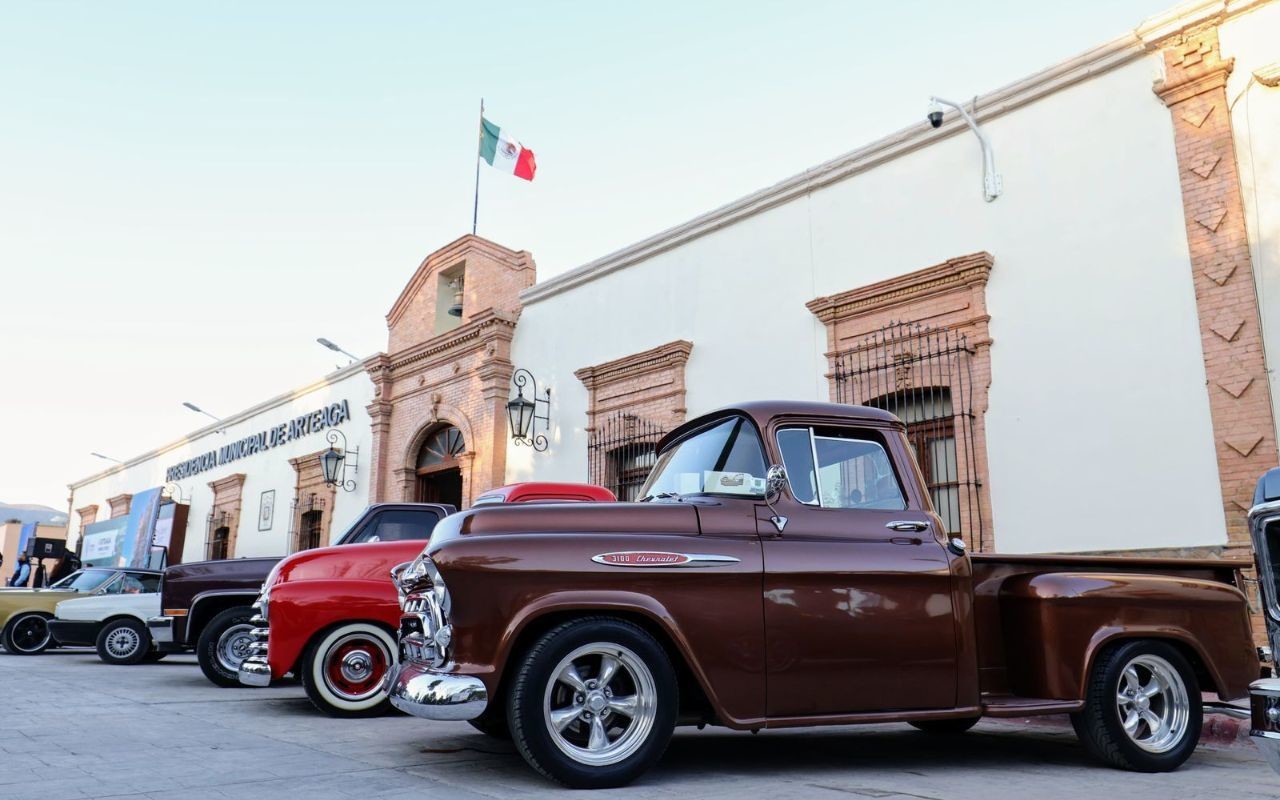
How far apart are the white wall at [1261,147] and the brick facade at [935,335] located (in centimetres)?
241

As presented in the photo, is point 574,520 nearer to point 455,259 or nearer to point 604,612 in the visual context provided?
point 604,612


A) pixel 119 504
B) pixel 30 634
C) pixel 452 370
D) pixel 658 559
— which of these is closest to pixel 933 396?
pixel 658 559

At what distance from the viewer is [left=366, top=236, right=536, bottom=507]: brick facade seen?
53.2 feet

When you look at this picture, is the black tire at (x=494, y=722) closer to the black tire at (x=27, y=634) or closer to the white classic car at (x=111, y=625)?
the white classic car at (x=111, y=625)

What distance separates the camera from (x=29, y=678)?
9438mm

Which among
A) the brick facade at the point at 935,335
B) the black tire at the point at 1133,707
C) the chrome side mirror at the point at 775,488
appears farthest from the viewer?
the brick facade at the point at 935,335

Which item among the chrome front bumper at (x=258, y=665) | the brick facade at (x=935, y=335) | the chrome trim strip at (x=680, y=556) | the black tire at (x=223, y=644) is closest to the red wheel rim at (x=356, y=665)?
the chrome front bumper at (x=258, y=665)

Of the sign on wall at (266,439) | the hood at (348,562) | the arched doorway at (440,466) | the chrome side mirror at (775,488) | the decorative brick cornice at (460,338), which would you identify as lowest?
the hood at (348,562)

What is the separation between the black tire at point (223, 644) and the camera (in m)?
8.86

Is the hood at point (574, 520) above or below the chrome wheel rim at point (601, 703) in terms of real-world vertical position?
above

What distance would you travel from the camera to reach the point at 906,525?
15.6 ft

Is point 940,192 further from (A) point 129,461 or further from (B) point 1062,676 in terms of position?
(A) point 129,461

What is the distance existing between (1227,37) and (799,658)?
7.79m

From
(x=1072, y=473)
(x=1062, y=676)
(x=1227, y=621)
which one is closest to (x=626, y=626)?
(x=1062, y=676)
